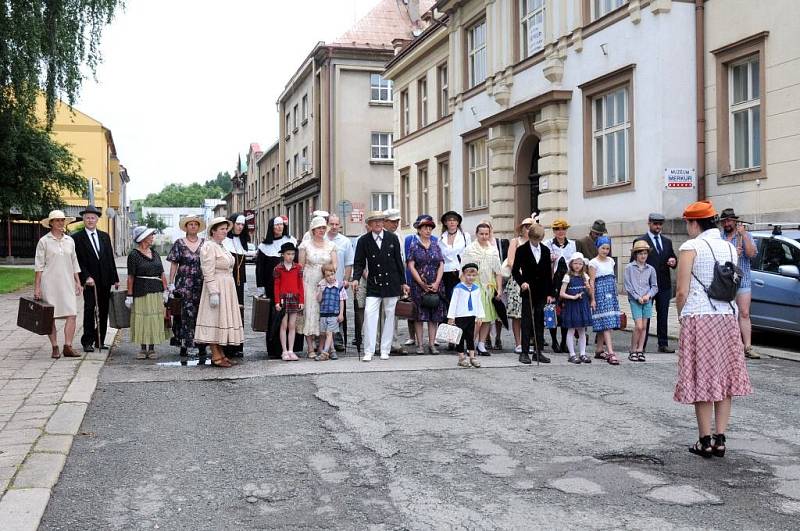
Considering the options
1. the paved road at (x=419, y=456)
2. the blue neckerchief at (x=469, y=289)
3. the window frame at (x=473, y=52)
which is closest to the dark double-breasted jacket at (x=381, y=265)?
the blue neckerchief at (x=469, y=289)

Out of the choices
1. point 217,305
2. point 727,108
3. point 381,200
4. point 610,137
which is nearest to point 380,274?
point 217,305

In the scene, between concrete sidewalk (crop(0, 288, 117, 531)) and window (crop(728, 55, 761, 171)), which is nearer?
concrete sidewalk (crop(0, 288, 117, 531))

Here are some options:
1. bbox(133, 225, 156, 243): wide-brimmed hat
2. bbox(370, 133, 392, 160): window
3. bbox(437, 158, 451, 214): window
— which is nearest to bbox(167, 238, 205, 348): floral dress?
bbox(133, 225, 156, 243): wide-brimmed hat

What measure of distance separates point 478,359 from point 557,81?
12873 millimetres

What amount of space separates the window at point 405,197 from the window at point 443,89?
13.7ft

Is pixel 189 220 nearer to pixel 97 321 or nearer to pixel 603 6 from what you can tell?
pixel 97 321

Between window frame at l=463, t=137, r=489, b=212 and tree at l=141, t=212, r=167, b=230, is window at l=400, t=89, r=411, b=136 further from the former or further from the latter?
tree at l=141, t=212, r=167, b=230

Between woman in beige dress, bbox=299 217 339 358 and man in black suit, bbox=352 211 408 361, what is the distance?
1.24 ft

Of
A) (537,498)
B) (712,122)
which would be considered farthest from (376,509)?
(712,122)

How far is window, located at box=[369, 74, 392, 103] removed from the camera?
4684 cm

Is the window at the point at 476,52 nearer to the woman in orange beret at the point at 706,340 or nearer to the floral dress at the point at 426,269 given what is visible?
the floral dress at the point at 426,269

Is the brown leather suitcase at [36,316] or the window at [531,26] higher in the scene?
the window at [531,26]

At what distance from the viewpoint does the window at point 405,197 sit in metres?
35.0

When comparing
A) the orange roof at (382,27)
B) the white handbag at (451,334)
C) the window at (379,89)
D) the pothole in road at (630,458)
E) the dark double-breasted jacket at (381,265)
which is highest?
the orange roof at (382,27)
